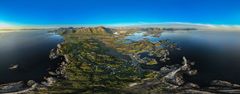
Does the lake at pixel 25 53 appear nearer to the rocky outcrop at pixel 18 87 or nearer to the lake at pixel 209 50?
the rocky outcrop at pixel 18 87

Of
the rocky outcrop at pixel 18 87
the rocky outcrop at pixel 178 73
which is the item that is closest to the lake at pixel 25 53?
the rocky outcrop at pixel 18 87

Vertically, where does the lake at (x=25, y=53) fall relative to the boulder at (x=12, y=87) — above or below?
above

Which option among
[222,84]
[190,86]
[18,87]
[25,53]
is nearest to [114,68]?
[25,53]

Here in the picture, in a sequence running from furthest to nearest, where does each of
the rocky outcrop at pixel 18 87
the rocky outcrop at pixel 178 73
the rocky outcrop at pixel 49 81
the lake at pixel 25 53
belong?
the rocky outcrop at pixel 178 73 → the lake at pixel 25 53 → the rocky outcrop at pixel 49 81 → the rocky outcrop at pixel 18 87

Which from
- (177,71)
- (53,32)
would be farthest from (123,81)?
(53,32)

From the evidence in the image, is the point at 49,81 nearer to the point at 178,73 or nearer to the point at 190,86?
the point at 178,73

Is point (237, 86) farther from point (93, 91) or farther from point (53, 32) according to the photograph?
point (53, 32)
